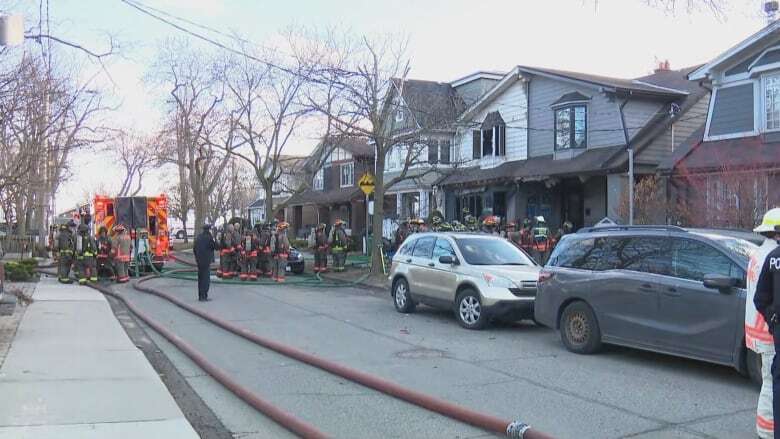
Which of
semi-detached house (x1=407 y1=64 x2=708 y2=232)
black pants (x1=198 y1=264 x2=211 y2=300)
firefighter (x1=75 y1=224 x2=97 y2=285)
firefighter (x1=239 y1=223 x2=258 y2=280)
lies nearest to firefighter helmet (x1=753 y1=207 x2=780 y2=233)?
black pants (x1=198 y1=264 x2=211 y2=300)

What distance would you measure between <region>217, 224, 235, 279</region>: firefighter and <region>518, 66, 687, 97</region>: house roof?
12.5 m

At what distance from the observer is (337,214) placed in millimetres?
46375

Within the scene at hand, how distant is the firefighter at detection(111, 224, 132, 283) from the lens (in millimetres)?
Result: 20766

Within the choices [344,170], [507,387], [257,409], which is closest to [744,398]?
[507,387]

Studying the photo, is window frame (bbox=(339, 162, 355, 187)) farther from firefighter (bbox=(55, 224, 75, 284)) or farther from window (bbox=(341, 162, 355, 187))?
firefighter (bbox=(55, 224, 75, 284))

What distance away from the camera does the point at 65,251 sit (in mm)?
20125

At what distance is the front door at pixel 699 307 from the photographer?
7.88m

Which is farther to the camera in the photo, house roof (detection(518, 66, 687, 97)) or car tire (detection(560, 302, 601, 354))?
house roof (detection(518, 66, 687, 97))

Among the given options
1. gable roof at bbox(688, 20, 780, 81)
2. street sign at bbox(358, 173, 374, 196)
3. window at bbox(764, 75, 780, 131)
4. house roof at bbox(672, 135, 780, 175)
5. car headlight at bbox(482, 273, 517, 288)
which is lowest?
car headlight at bbox(482, 273, 517, 288)

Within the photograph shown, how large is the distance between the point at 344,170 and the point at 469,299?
33588 mm

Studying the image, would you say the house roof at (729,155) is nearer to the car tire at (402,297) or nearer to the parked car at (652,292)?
the car tire at (402,297)

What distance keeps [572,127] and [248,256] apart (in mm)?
11800

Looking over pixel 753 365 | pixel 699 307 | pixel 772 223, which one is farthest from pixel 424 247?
pixel 772 223

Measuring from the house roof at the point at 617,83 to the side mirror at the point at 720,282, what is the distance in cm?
1659
